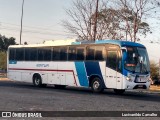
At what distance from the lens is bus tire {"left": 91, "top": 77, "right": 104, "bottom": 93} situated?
74.0 ft

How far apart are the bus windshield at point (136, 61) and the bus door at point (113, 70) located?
1.81 feet

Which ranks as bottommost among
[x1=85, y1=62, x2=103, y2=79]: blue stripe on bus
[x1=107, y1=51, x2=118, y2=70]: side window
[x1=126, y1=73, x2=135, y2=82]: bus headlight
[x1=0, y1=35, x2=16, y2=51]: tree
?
[x1=126, y1=73, x2=135, y2=82]: bus headlight

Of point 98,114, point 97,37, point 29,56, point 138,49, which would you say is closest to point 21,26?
point 97,37

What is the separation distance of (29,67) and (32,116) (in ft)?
54.1

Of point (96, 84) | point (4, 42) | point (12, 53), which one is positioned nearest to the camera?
point (96, 84)

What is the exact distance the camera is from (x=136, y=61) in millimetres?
21703

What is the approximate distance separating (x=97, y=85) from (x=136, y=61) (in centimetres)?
274

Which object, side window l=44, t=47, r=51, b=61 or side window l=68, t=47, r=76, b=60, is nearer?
side window l=68, t=47, r=76, b=60

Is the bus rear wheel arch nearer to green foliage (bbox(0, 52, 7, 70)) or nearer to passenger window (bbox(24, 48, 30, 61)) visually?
passenger window (bbox(24, 48, 30, 61))

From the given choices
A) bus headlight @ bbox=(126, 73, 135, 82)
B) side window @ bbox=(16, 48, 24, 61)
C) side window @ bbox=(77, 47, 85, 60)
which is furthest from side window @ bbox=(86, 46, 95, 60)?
side window @ bbox=(16, 48, 24, 61)

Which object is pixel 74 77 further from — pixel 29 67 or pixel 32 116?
pixel 32 116

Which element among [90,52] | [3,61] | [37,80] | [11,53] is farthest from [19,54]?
[3,61]

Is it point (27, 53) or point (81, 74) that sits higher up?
point (27, 53)

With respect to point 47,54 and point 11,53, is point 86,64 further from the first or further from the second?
point 11,53
